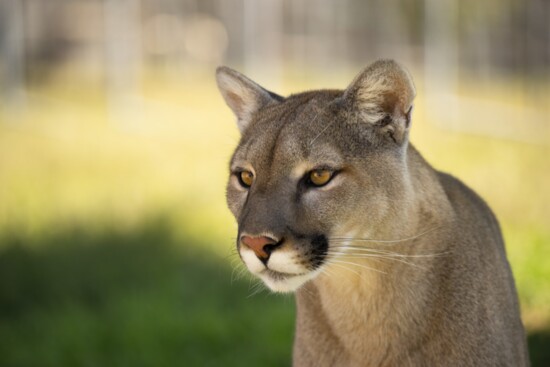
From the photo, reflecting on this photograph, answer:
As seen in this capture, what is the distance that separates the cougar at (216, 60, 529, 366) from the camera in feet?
12.3

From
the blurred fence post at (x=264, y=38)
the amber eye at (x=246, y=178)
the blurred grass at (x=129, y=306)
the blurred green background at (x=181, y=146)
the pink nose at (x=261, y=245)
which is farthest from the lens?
the blurred fence post at (x=264, y=38)

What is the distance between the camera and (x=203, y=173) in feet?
36.0

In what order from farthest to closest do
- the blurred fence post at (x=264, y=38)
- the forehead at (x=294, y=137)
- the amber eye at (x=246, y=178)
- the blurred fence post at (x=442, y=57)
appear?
the blurred fence post at (x=264, y=38) → the blurred fence post at (x=442, y=57) → the amber eye at (x=246, y=178) → the forehead at (x=294, y=137)

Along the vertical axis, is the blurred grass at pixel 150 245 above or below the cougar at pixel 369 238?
below

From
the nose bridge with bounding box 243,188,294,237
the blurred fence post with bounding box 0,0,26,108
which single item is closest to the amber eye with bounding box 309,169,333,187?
the nose bridge with bounding box 243,188,294,237

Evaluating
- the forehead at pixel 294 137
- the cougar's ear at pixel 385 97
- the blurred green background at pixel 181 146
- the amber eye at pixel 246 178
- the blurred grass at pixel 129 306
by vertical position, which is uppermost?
the cougar's ear at pixel 385 97

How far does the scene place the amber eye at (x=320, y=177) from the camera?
12.5 feet

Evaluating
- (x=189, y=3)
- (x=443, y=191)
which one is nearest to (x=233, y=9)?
(x=189, y=3)

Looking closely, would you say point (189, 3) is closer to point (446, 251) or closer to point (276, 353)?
point (276, 353)

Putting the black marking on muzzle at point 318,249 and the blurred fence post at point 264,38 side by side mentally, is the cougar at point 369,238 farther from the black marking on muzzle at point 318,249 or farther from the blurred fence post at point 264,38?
the blurred fence post at point 264,38

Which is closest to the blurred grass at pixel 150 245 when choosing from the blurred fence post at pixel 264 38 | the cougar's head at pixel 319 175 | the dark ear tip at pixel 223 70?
the blurred fence post at pixel 264 38

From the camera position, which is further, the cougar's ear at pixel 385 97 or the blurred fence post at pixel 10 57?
the blurred fence post at pixel 10 57

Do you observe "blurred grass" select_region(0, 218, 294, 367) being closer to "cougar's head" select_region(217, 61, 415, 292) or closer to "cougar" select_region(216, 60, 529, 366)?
"cougar" select_region(216, 60, 529, 366)

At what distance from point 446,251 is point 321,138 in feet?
2.21
